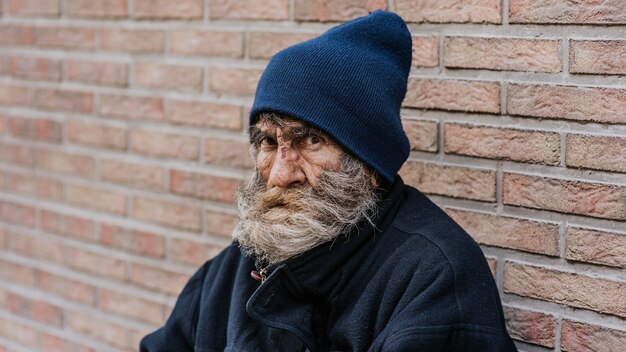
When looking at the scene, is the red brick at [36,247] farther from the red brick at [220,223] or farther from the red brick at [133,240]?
the red brick at [220,223]

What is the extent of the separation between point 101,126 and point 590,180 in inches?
85.7

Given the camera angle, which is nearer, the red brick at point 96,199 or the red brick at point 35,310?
the red brick at point 96,199

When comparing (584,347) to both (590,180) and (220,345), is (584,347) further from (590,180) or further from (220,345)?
(220,345)

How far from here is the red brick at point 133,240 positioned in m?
3.70

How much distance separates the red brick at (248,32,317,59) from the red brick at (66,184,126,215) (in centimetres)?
95

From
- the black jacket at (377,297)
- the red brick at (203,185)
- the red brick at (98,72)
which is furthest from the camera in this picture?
the red brick at (98,72)

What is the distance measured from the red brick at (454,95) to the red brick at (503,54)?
0.19 feet

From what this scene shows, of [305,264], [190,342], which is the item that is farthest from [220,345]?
[305,264]

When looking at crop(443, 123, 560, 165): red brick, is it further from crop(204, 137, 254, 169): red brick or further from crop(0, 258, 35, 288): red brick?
crop(0, 258, 35, 288): red brick

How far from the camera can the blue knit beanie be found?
7.89ft

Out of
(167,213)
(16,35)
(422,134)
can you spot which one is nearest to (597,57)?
(422,134)

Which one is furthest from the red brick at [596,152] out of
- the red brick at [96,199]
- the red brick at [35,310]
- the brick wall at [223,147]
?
the red brick at [35,310]

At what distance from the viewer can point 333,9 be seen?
10.0ft

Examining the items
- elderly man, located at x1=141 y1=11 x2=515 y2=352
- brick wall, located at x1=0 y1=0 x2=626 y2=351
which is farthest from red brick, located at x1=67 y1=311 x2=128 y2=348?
elderly man, located at x1=141 y1=11 x2=515 y2=352
